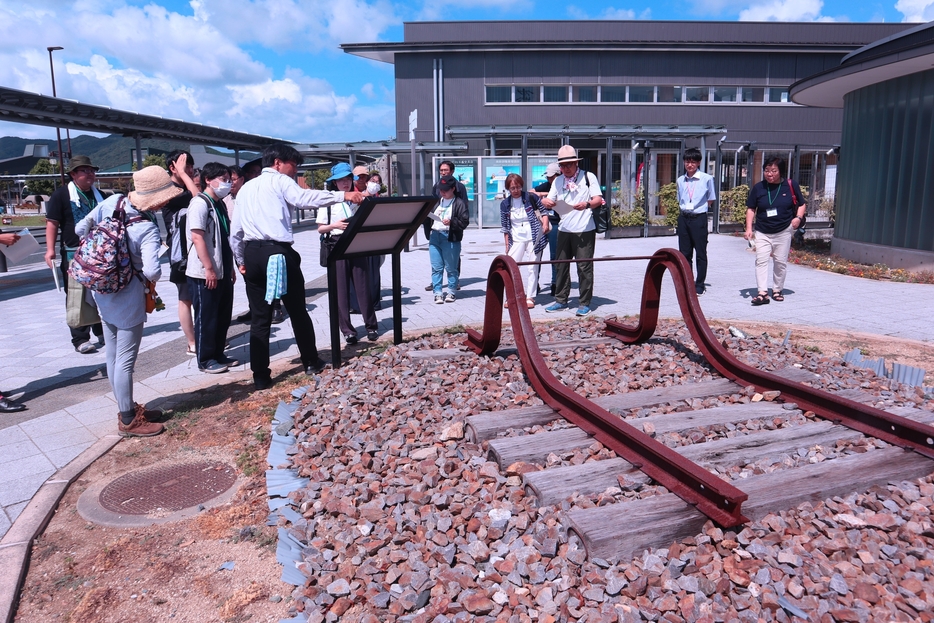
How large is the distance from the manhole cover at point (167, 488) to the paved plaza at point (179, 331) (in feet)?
1.51

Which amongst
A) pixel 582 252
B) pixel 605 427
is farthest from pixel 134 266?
pixel 582 252

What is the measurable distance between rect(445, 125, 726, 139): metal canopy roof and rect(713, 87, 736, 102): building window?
10368mm

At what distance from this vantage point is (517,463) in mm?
3283

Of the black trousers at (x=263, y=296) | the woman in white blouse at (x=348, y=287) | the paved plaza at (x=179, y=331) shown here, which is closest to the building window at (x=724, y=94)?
the paved plaza at (x=179, y=331)

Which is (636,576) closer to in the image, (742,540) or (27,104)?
(742,540)

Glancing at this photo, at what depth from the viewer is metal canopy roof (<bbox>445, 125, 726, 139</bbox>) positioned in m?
19.4

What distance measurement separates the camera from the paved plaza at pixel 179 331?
15.3ft

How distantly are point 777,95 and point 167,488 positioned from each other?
105 ft

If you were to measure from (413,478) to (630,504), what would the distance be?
1.11 metres

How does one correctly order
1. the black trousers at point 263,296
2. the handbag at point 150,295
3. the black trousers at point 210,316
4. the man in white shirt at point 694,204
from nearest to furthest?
the handbag at point 150,295 → the black trousers at point 263,296 → the black trousers at point 210,316 → the man in white shirt at point 694,204

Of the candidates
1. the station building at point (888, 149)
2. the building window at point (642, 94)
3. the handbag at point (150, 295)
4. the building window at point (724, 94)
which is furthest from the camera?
the building window at point (724, 94)

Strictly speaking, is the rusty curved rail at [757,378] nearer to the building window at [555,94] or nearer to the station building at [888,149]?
the station building at [888,149]

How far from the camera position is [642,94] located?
28859 millimetres

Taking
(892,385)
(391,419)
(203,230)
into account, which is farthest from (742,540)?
(203,230)
